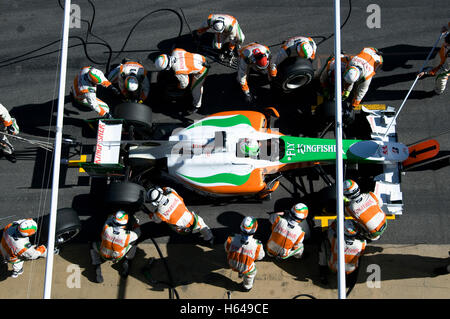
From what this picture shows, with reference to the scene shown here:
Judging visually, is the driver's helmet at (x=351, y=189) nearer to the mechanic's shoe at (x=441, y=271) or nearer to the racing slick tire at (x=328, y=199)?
the racing slick tire at (x=328, y=199)

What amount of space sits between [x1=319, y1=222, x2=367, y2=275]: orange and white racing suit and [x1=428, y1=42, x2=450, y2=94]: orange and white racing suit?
3.95 m

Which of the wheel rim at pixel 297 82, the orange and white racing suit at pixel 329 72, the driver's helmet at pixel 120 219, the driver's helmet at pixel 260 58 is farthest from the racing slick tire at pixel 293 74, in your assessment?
the driver's helmet at pixel 120 219

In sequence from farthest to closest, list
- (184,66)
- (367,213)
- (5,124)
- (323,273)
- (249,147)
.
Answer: (5,124) → (184,66) → (323,273) → (249,147) → (367,213)

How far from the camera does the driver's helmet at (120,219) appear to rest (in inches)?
235

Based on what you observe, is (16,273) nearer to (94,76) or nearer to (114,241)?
(114,241)

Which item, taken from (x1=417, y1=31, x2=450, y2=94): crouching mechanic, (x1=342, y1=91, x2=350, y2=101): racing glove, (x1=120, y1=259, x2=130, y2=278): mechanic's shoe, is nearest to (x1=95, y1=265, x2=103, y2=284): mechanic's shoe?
(x1=120, y1=259, x2=130, y2=278): mechanic's shoe

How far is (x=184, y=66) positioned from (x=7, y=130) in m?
4.10

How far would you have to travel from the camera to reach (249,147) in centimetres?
642

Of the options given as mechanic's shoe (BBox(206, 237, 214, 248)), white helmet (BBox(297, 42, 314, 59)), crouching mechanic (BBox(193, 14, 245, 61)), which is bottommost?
mechanic's shoe (BBox(206, 237, 214, 248))

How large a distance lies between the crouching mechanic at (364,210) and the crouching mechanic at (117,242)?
386 cm

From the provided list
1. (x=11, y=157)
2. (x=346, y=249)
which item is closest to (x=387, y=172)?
(x=346, y=249)

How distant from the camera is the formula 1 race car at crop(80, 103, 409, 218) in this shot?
6.48 metres

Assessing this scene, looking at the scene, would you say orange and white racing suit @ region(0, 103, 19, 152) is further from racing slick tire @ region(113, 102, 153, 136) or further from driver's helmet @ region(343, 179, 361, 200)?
driver's helmet @ region(343, 179, 361, 200)

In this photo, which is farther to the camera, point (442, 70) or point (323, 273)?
point (442, 70)
